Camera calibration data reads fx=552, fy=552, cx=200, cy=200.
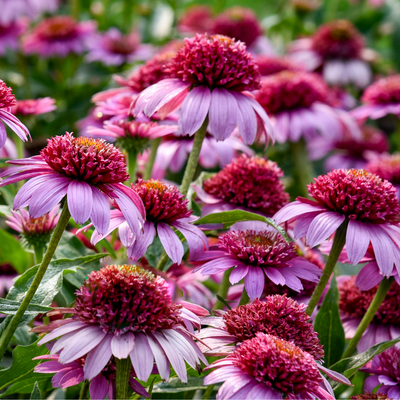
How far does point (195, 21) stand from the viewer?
2.76 m

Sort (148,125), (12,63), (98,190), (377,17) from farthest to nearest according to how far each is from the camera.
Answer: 1. (377,17)
2. (12,63)
3. (148,125)
4. (98,190)

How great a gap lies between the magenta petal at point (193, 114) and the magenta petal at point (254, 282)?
0.86 feet

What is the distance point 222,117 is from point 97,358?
488 mm

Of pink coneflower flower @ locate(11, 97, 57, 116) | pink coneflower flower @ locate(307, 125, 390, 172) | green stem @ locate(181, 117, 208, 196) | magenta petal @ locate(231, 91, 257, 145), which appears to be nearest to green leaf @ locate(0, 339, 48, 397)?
green stem @ locate(181, 117, 208, 196)

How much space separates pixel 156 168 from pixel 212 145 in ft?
0.52

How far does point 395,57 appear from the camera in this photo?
2672 millimetres

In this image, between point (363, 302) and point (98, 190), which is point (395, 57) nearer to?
point (363, 302)

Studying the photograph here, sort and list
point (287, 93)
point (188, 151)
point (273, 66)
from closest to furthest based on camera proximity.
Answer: point (188, 151)
point (287, 93)
point (273, 66)

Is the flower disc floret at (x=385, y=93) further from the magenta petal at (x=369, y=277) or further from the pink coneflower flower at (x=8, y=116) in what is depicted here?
the pink coneflower flower at (x=8, y=116)

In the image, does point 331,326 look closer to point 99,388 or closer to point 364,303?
point 364,303

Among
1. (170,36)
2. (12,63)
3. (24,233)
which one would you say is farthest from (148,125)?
(12,63)

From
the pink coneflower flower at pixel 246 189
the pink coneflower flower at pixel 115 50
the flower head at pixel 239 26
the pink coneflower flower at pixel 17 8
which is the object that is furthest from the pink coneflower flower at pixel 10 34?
the pink coneflower flower at pixel 246 189

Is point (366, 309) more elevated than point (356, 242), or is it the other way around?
point (356, 242)

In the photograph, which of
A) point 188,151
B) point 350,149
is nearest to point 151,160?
point 188,151
